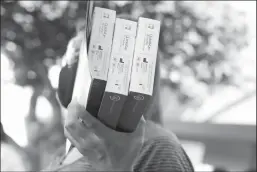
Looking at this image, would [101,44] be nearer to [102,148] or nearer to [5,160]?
[102,148]

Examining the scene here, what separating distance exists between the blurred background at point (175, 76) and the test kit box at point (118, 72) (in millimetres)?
324

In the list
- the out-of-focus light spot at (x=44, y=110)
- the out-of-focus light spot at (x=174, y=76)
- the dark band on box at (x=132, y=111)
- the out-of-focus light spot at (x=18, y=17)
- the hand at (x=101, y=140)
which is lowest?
the out-of-focus light spot at (x=44, y=110)

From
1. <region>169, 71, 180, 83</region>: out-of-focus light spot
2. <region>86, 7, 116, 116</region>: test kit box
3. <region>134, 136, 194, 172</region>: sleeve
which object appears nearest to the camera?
<region>86, 7, 116, 116</region>: test kit box

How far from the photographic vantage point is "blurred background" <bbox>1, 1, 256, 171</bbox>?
1023 millimetres

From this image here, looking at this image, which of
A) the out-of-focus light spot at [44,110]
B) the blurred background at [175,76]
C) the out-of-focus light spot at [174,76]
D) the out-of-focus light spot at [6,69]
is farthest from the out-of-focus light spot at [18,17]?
the out-of-focus light spot at [174,76]

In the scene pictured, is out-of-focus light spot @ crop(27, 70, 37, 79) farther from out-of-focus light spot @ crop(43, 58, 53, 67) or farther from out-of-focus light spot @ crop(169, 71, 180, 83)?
out-of-focus light spot @ crop(169, 71, 180, 83)

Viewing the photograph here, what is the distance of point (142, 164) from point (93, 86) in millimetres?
192

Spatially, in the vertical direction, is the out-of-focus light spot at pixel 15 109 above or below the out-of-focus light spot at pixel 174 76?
below

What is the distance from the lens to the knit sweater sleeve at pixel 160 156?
551 mm

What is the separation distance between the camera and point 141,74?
42cm

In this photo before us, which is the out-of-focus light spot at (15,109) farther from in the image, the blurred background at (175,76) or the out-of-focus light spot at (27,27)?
the out-of-focus light spot at (27,27)

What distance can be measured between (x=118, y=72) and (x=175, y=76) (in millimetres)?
889

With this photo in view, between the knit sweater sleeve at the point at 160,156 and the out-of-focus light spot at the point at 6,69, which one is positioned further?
the out-of-focus light spot at the point at 6,69

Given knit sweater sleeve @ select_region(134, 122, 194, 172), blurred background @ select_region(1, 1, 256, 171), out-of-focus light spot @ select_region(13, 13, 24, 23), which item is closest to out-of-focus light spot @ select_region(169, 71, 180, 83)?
blurred background @ select_region(1, 1, 256, 171)
